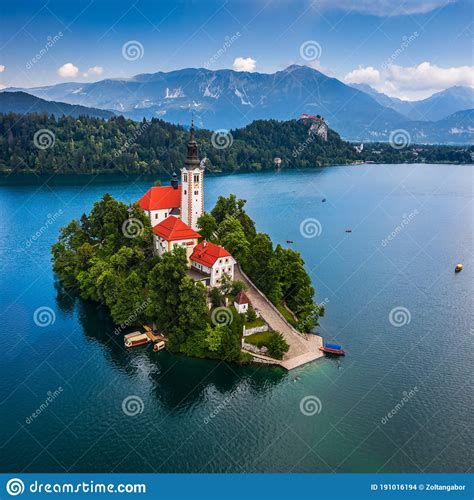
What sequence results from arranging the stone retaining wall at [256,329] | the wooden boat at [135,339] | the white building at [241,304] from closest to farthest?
the stone retaining wall at [256,329]
the wooden boat at [135,339]
the white building at [241,304]

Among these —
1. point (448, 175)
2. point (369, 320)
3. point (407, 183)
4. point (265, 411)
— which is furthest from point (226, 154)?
point (265, 411)

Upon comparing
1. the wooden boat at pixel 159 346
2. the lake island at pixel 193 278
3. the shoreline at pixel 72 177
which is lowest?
the shoreline at pixel 72 177


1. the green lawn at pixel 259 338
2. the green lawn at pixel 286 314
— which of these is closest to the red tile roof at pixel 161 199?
the green lawn at pixel 286 314

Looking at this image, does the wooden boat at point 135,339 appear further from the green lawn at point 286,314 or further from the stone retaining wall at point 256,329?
the green lawn at point 286,314

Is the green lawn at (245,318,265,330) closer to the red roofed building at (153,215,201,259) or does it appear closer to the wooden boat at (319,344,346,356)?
the wooden boat at (319,344,346,356)

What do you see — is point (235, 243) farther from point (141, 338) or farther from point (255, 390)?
point (255, 390)

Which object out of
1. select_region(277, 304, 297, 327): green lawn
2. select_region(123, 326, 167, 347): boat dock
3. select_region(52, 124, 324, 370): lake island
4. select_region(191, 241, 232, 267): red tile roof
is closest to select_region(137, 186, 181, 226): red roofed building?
select_region(52, 124, 324, 370): lake island

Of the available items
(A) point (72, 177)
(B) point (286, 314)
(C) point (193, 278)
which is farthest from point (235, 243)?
(A) point (72, 177)
